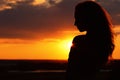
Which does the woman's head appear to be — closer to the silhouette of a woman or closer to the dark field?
the silhouette of a woman

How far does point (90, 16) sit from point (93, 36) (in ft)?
0.70

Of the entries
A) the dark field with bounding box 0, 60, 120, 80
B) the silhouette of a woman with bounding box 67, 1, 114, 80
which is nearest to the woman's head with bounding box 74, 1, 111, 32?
the silhouette of a woman with bounding box 67, 1, 114, 80

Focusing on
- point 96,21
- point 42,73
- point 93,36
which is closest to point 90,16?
point 96,21

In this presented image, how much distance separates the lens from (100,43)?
428cm

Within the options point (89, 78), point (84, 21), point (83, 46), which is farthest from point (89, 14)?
point (89, 78)

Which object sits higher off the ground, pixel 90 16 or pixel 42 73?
pixel 90 16

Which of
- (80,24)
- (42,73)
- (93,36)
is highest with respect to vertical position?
(80,24)

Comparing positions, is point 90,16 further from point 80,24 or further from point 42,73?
point 42,73

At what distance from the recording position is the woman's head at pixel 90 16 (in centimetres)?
426

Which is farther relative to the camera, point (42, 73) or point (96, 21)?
point (42, 73)

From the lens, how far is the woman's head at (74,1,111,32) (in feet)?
14.0

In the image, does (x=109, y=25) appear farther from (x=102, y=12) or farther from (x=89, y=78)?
(x=89, y=78)

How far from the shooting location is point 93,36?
426cm

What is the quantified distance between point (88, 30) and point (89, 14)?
17cm
